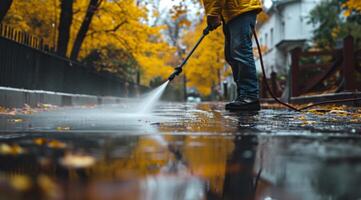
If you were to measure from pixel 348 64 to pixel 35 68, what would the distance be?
699 centimetres

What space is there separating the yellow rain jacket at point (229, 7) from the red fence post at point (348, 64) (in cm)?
382

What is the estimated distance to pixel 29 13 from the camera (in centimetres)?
1856

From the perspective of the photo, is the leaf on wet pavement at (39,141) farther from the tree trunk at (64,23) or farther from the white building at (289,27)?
the white building at (289,27)

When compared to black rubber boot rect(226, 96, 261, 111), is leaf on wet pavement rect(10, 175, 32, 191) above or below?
below

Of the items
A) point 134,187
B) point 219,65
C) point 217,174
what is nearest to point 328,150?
point 217,174

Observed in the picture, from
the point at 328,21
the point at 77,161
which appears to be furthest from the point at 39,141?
the point at 328,21

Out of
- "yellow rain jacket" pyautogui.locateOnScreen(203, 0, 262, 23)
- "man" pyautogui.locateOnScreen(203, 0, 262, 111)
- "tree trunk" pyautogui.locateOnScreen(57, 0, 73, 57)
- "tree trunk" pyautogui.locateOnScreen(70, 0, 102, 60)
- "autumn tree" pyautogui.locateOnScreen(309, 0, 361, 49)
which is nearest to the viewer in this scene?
"yellow rain jacket" pyautogui.locateOnScreen(203, 0, 262, 23)

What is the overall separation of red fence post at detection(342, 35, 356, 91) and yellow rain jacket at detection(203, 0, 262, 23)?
3821 mm

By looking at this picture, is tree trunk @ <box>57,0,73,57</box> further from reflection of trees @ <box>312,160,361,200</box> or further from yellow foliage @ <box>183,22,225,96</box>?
yellow foliage @ <box>183,22,225,96</box>

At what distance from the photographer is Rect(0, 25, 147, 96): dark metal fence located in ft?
26.8

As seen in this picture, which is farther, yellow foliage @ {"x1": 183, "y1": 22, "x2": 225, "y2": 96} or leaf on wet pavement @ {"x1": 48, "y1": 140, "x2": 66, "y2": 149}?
yellow foliage @ {"x1": 183, "y1": 22, "x2": 225, "y2": 96}

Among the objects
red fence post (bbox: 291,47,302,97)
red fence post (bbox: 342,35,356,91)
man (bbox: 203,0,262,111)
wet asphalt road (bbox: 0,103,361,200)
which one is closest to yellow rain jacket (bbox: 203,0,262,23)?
man (bbox: 203,0,262,111)

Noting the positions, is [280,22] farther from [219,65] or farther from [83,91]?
[83,91]

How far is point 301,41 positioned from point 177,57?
73.1ft
